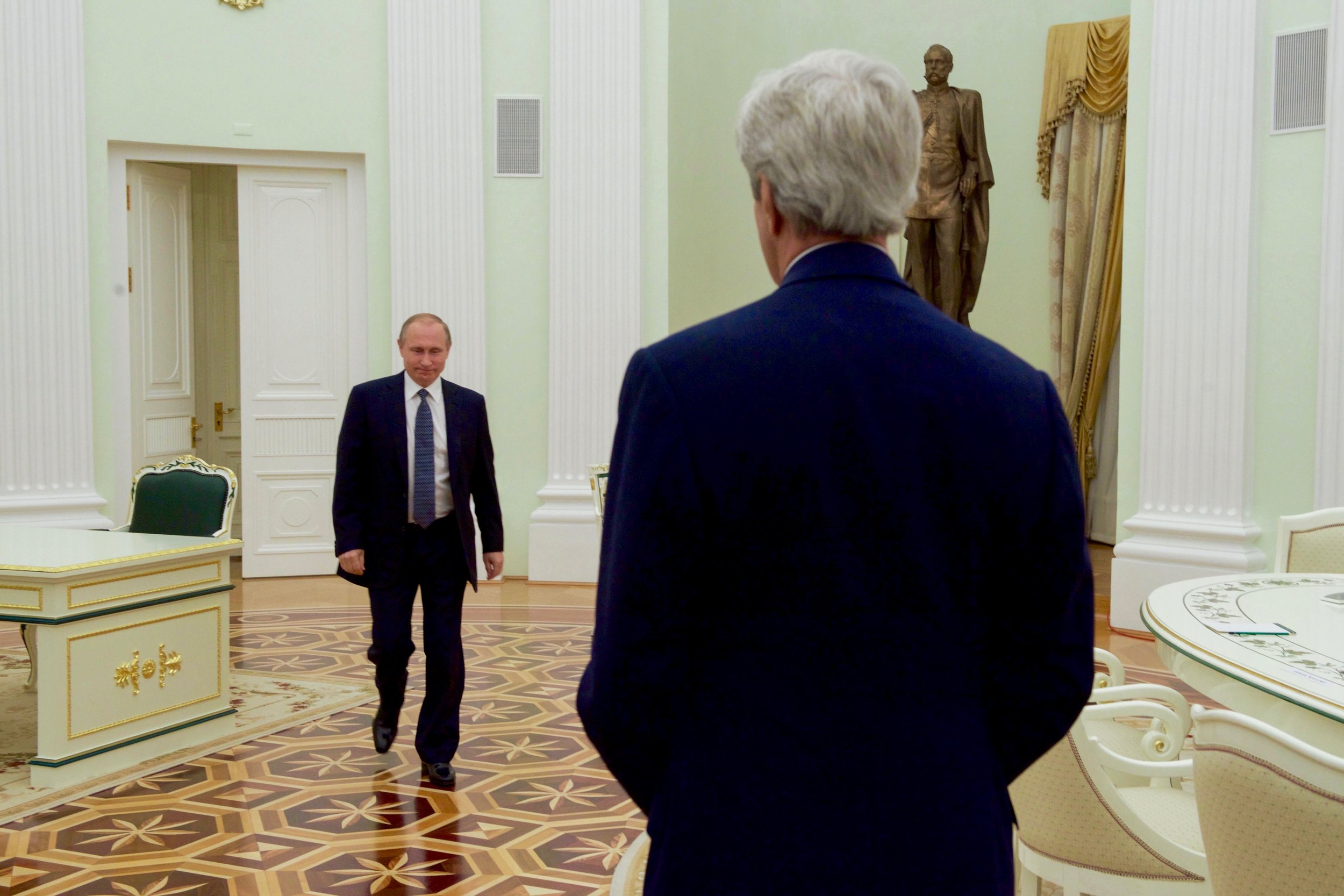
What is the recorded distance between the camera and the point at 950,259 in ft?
26.9

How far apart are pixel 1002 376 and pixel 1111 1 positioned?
9.86m

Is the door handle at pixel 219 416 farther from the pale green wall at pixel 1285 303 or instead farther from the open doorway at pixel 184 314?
the pale green wall at pixel 1285 303

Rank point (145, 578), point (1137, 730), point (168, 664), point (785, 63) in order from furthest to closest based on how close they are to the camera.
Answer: point (785, 63)
point (168, 664)
point (145, 578)
point (1137, 730)

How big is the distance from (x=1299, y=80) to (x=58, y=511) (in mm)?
7475

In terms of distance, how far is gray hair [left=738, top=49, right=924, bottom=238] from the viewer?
3.91 feet

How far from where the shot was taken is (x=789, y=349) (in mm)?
1178

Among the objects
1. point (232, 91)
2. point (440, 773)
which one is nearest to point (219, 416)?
point (232, 91)

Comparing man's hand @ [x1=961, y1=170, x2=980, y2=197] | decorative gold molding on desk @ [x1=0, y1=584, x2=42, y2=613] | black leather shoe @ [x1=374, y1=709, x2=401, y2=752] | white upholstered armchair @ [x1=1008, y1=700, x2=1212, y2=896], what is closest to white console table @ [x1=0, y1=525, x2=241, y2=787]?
decorative gold molding on desk @ [x1=0, y1=584, x2=42, y2=613]

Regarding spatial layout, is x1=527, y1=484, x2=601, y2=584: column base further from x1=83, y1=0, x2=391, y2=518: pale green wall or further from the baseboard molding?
the baseboard molding

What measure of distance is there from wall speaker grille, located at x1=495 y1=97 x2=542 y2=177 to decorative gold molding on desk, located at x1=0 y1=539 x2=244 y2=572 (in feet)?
13.1

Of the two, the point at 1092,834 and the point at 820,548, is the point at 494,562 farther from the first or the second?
the point at 820,548

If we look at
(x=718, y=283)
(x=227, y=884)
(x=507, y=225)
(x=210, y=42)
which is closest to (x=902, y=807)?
(x=227, y=884)

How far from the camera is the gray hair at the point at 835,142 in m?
1.19

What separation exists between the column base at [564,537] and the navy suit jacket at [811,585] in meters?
6.78
